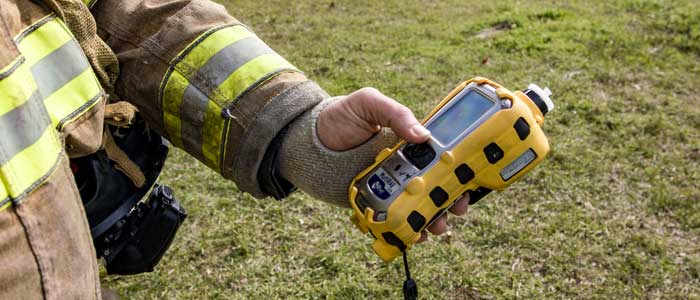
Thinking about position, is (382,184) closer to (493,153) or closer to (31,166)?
(493,153)

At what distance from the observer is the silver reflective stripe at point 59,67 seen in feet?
4.00

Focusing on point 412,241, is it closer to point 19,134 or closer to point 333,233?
point 19,134

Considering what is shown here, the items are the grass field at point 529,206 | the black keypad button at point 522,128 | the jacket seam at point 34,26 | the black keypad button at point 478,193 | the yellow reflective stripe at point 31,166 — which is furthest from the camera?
the grass field at point 529,206

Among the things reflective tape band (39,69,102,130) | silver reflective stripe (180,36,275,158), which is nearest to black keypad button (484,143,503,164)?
silver reflective stripe (180,36,275,158)

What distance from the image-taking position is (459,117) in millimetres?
→ 1634

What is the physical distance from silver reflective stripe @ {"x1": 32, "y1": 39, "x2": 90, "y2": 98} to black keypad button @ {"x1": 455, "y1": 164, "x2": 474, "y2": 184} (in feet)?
2.88

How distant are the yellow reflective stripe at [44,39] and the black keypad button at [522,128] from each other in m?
1.00

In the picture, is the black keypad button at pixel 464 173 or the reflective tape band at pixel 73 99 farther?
the black keypad button at pixel 464 173

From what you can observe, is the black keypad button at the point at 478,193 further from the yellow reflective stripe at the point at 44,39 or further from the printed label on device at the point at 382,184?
the yellow reflective stripe at the point at 44,39

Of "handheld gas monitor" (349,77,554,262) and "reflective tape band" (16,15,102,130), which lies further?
"handheld gas monitor" (349,77,554,262)

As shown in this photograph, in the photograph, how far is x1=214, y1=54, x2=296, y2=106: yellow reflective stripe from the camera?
162cm

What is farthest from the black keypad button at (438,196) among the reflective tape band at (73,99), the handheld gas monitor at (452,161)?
the reflective tape band at (73,99)

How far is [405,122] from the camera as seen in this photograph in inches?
62.7

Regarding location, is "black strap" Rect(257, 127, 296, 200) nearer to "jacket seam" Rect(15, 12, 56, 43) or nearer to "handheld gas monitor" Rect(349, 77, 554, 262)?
"handheld gas monitor" Rect(349, 77, 554, 262)
